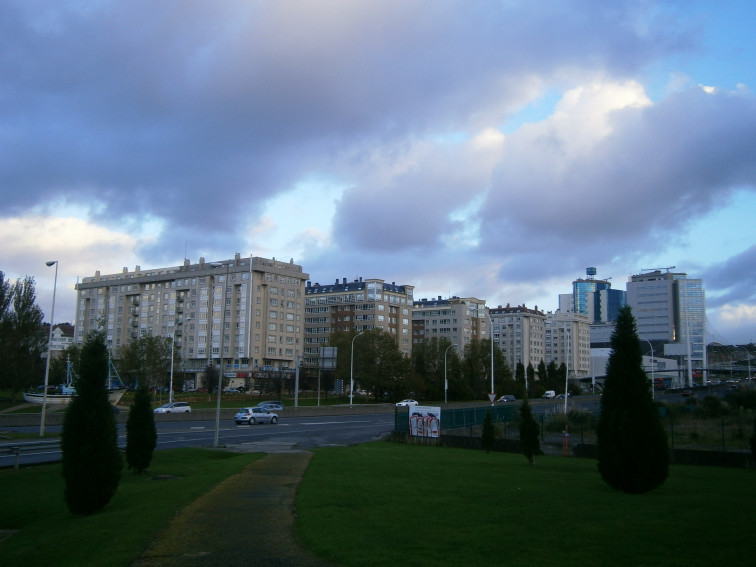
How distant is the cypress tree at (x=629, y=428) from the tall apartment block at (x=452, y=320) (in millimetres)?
137738

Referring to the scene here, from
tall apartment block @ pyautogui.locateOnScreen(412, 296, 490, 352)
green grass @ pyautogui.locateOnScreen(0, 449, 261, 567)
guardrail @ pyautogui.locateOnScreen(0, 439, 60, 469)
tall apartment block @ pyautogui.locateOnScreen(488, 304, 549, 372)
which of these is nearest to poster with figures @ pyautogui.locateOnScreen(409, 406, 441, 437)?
green grass @ pyautogui.locateOnScreen(0, 449, 261, 567)

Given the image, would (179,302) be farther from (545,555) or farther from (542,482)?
(545,555)

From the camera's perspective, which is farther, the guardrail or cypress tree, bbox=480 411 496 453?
cypress tree, bbox=480 411 496 453

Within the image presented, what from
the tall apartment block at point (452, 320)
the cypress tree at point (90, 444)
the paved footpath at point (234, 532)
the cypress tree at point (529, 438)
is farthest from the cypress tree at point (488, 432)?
the tall apartment block at point (452, 320)

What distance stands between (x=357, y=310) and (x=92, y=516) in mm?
129629

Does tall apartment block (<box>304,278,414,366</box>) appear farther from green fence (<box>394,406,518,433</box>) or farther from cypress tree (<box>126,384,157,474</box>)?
cypress tree (<box>126,384,157,474</box>)

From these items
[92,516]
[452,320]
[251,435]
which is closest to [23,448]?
[92,516]

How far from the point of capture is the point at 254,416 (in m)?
52.7

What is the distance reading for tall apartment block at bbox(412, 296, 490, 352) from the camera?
513ft

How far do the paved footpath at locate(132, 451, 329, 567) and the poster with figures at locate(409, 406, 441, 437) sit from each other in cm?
2181

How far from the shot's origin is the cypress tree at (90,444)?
1360 cm

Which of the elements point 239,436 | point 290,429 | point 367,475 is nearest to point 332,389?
point 290,429

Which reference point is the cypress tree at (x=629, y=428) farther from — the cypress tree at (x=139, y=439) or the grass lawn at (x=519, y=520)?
the cypress tree at (x=139, y=439)

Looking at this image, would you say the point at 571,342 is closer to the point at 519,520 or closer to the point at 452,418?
the point at 452,418
